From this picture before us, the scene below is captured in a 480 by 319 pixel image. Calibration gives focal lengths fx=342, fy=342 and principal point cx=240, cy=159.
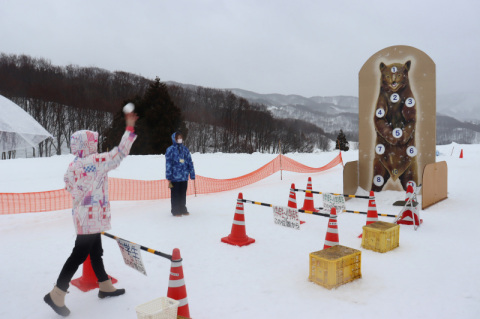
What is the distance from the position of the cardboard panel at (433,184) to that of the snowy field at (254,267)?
0.34 metres

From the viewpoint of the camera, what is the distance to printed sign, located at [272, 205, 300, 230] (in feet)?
20.1

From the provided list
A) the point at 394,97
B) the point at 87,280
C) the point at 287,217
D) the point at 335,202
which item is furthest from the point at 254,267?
the point at 394,97

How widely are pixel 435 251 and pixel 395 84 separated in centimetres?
603

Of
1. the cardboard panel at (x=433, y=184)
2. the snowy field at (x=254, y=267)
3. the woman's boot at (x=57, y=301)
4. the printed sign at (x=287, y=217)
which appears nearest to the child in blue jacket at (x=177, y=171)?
the snowy field at (x=254, y=267)

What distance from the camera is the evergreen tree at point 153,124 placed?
1362 inches

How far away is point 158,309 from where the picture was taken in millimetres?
3117

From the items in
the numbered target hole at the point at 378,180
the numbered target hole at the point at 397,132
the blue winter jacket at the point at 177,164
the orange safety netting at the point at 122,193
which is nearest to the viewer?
the blue winter jacket at the point at 177,164

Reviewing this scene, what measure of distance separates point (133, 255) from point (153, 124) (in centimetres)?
3249

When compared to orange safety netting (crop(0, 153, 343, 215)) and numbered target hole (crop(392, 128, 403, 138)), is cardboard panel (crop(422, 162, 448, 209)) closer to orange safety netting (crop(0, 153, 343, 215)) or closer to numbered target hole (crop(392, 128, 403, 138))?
numbered target hole (crop(392, 128, 403, 138))

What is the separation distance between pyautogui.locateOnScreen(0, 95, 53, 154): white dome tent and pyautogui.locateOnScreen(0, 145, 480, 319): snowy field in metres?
1.96

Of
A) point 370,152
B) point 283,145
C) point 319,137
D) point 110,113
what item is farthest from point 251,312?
point 319,137

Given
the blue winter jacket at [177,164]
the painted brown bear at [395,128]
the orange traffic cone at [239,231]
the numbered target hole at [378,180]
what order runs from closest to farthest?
the orange traffic cone at [239,231] < the blue winter jacket at [177,164] < the painted brown bear at [395,128] < the numbered target hole at [378,180]

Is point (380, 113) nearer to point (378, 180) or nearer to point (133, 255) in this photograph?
point (378, 180)

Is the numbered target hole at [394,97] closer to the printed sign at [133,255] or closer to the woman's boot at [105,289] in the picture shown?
the printed sign at [133,255]
